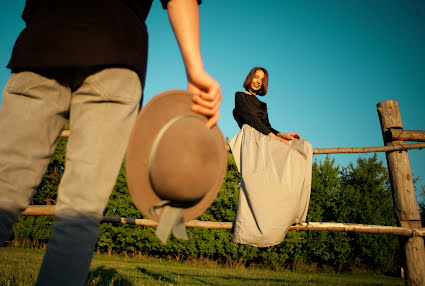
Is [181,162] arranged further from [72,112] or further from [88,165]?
[72,112]

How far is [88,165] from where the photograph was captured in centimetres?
83

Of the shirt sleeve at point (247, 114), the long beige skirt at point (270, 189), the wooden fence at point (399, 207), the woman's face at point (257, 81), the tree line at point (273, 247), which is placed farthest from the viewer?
the tree line at point (273, 247)

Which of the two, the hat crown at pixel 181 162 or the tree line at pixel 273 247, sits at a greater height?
the hat crown at pixel 181 162

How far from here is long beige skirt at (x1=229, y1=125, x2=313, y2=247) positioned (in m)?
2.35

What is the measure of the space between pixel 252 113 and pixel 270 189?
2.95 feet

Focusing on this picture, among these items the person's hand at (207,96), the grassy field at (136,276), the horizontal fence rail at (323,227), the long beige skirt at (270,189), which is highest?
the person's hand at (207,96)

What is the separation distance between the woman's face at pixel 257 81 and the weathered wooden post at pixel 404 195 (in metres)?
1.42

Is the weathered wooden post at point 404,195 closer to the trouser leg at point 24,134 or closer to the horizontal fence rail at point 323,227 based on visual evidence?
the horizontal fence rail at point 323,227

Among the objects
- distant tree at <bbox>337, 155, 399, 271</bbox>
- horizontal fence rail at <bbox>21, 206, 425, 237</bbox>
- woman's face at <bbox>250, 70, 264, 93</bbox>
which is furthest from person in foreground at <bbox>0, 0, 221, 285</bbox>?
distant tree at <bbox>337, 155, 399, 271</bbox>

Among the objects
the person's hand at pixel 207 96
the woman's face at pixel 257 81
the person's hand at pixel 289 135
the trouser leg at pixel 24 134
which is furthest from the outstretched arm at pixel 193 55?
the woman's face at pixel 257 81

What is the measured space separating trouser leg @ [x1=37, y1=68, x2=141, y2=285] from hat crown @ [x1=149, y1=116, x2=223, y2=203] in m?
0.14

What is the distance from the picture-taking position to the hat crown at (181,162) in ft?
2.70

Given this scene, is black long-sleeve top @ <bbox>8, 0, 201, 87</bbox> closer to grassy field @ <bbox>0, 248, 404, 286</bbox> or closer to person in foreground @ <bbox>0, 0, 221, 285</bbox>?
person in foreground @ <bbox>0, 0, 221, 285</bbox>

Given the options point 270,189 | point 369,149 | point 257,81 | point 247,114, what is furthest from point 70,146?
point 369,149
